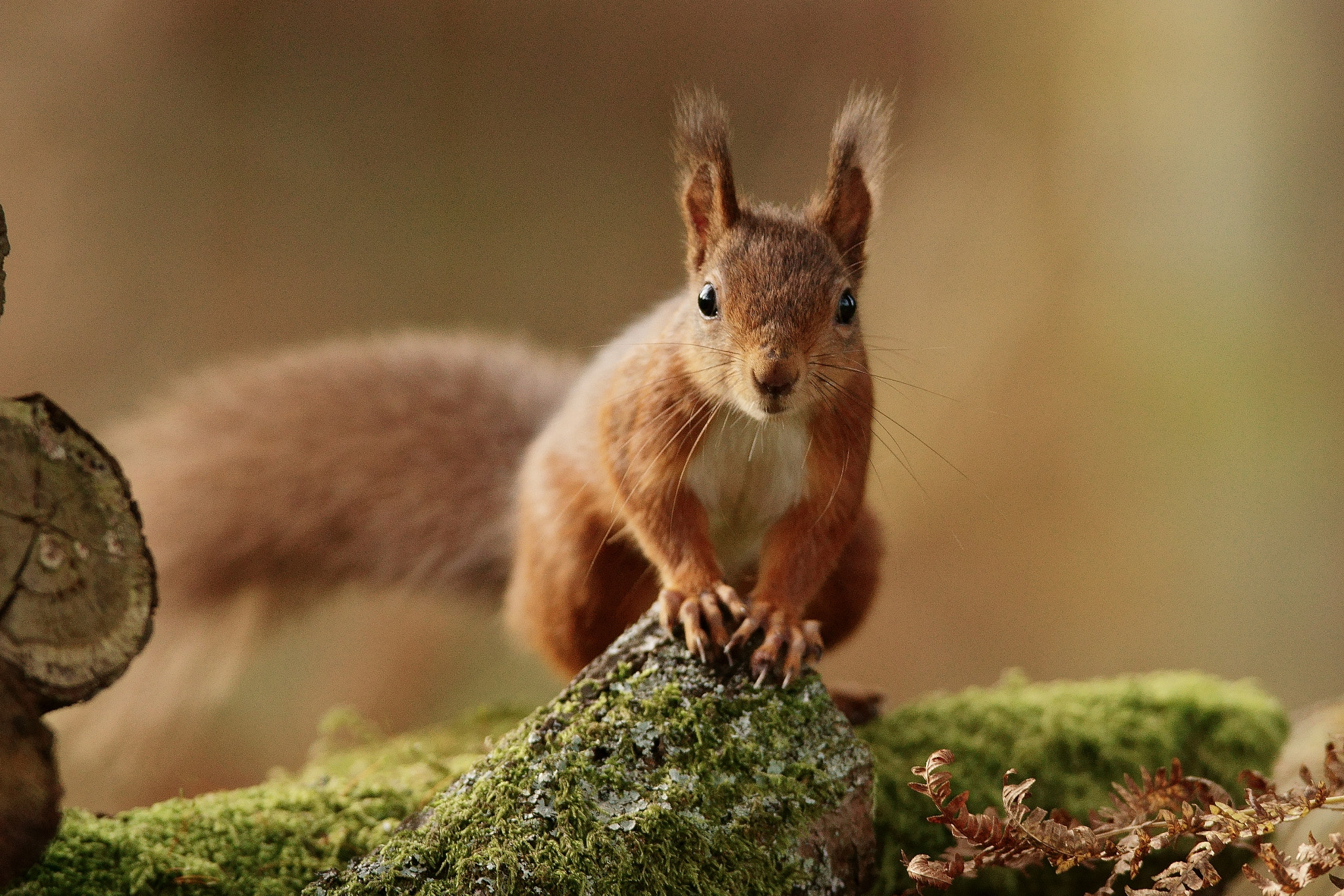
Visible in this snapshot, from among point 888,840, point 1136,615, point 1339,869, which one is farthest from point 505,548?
point 1136,615

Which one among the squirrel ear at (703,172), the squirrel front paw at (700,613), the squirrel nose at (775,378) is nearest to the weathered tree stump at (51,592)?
the squirrel front paw at (700,613)

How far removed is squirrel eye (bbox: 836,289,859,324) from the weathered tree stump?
0.95 metres

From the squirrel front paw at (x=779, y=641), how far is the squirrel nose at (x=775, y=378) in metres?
0.30

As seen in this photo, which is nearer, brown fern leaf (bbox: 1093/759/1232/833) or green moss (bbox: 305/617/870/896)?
green moss (bbox: 305/617/870/896)

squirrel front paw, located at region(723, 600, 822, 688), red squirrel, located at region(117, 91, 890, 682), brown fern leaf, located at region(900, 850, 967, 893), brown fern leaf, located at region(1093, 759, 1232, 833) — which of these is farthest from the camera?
red squirrel, located at region(117, 91, 890, 682)

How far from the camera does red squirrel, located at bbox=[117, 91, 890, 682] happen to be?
1464 mm

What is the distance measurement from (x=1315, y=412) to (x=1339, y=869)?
105 inches

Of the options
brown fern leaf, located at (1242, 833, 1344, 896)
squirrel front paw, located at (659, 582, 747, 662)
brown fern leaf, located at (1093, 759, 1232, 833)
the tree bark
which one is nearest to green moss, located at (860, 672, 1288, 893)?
brown fern leaf, located at (1093, 759, 1232, 833)

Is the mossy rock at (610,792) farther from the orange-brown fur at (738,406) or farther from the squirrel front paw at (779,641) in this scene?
the orange-brown fur at (738,406)

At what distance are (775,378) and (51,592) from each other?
33.8 inches

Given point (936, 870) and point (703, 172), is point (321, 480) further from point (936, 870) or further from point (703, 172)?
point (936, 870)

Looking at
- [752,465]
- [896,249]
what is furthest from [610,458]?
[896,249]

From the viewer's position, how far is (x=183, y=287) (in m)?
4.24

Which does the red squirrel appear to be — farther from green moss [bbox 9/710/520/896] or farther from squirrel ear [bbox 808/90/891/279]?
green moss [bbox 9/710/520/896]
